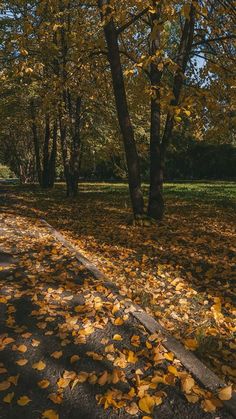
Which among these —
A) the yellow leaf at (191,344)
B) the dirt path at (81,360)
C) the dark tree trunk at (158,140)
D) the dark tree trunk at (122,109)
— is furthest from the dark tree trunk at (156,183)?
the yellow leaf at (191,344)

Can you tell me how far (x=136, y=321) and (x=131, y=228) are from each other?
223 inches

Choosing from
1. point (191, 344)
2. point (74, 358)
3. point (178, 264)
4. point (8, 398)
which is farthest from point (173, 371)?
point (178, 264)

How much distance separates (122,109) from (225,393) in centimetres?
851

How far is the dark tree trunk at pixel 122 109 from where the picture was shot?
1030 cm

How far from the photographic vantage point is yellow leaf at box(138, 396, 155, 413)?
3.33m

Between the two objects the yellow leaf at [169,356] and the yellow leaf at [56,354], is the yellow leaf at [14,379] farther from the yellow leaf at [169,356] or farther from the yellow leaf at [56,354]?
the yellow leaf at [169,356]

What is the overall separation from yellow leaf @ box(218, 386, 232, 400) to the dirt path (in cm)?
9

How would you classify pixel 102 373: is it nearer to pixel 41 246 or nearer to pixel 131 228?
pixel 41 246

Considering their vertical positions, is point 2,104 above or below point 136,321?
above

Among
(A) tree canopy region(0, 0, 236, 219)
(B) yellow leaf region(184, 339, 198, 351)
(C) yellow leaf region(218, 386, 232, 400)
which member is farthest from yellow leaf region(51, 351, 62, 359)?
(A) tree canopy region(0, 0, 236, 219)

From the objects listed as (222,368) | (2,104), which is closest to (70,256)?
(222,368)

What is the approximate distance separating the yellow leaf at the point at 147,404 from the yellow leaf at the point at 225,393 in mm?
603

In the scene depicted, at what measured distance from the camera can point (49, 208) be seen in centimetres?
1488

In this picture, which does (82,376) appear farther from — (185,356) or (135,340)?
(185,356)
